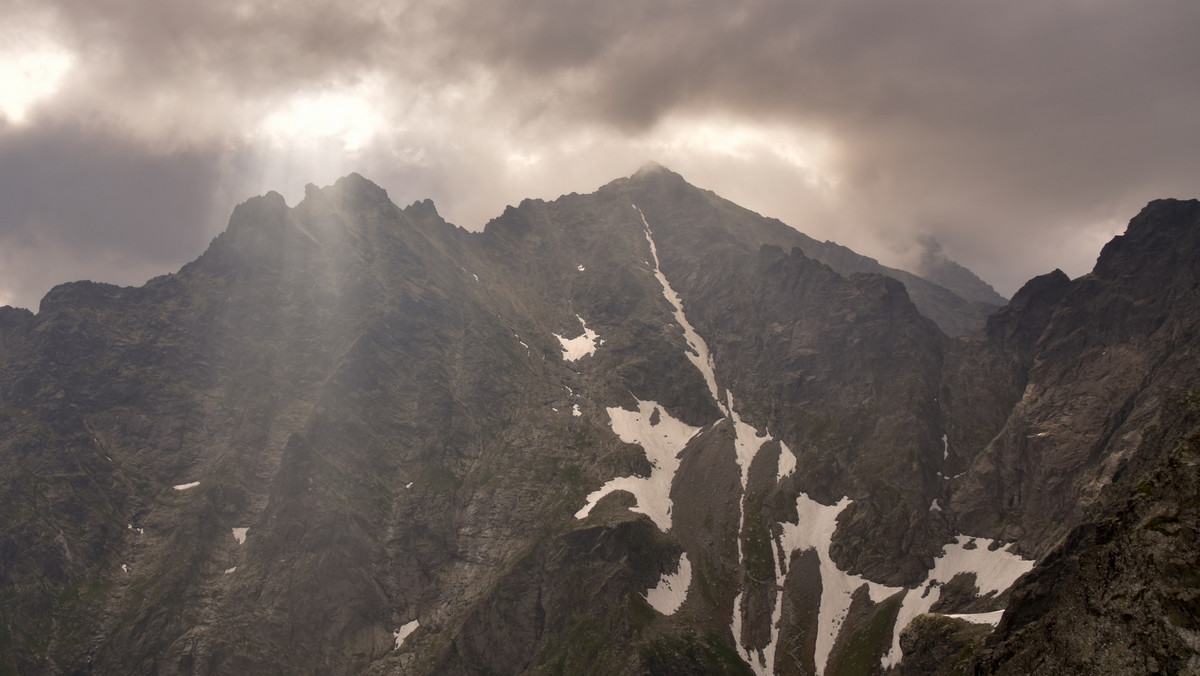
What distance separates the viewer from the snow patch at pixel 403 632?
577 ft

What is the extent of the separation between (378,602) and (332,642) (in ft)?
48.5

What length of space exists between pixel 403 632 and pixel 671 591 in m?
73.9

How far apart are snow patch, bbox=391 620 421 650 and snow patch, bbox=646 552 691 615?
65092mm

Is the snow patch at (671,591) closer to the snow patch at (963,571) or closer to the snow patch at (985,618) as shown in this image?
the snow patch at (963,571)

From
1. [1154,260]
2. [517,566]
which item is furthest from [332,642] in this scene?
[1154,260]

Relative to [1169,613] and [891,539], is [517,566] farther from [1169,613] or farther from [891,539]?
[1169,613]

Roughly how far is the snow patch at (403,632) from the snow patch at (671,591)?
2563 inches

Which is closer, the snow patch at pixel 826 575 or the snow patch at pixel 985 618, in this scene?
the snow patch at pixel 985 618

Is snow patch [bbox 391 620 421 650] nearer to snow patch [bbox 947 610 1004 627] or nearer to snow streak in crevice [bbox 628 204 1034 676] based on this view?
snow streak in crevice [bbox 628 204 1034 676]

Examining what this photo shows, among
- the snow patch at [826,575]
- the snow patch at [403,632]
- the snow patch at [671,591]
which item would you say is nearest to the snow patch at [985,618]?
the snow patch at [826,575]

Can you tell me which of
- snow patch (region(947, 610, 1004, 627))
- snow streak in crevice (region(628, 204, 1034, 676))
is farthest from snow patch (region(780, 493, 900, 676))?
snow patch (region(947, 610, 1004, 627))

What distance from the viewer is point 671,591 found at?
173 metres

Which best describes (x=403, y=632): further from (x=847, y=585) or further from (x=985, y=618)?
(x=985, y=618)

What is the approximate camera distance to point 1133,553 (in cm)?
6406
